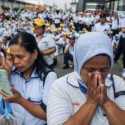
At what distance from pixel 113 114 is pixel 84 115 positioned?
0.13 m

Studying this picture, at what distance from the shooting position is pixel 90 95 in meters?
2.55

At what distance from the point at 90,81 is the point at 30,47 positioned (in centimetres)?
132

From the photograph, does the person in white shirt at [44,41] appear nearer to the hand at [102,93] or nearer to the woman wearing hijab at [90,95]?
the woman wearing hijab at [90,95]

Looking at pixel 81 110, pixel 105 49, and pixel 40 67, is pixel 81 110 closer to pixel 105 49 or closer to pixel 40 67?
pixel 105 49

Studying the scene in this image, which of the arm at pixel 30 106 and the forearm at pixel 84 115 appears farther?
the arm at pixel 30 106

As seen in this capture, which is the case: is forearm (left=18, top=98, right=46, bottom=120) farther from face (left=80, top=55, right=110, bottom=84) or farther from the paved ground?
the paved ground

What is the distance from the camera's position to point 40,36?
1027 centimetres

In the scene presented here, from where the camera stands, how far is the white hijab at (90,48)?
8.29 feet

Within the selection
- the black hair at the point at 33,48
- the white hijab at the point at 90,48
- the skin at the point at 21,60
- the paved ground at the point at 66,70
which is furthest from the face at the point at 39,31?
the white hijab at the point at 90,48

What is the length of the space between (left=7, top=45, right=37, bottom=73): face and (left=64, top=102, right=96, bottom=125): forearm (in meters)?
1.18

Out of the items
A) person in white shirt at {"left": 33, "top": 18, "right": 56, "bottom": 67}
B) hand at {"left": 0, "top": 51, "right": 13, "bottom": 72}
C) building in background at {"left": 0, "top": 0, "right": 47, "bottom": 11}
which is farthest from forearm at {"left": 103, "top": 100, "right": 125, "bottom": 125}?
building in background at {"left": 0, "top": 0, "right": 47, "bottom": 11}

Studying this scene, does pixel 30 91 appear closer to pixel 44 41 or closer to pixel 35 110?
pixel 35 110

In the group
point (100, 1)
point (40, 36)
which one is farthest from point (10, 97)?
point (100, 1)

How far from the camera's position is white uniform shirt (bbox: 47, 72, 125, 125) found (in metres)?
2.60
